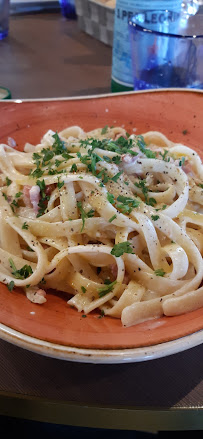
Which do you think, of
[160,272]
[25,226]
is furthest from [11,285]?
[160,272]

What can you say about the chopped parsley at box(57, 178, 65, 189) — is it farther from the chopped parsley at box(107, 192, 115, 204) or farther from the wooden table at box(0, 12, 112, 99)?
the wooden table at box(0, 12, 112, 99)

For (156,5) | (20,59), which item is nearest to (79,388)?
(156,5)

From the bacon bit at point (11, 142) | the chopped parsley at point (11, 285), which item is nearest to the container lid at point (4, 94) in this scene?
the bacon bit at point (11, 142)

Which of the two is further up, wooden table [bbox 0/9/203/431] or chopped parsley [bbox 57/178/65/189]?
chopped parsley [bbox 57/178/65/189]

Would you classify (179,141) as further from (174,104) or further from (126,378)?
(126,378)

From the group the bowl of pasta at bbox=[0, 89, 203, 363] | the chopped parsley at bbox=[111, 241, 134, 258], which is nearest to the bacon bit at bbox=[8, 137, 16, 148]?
the bowl of pasta at bbox=[0, 89, 203, 363]

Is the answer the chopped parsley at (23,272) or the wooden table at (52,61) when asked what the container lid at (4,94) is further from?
the chopped parsley at (23,272)

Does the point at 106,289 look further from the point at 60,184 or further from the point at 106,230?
the point at 60,184
